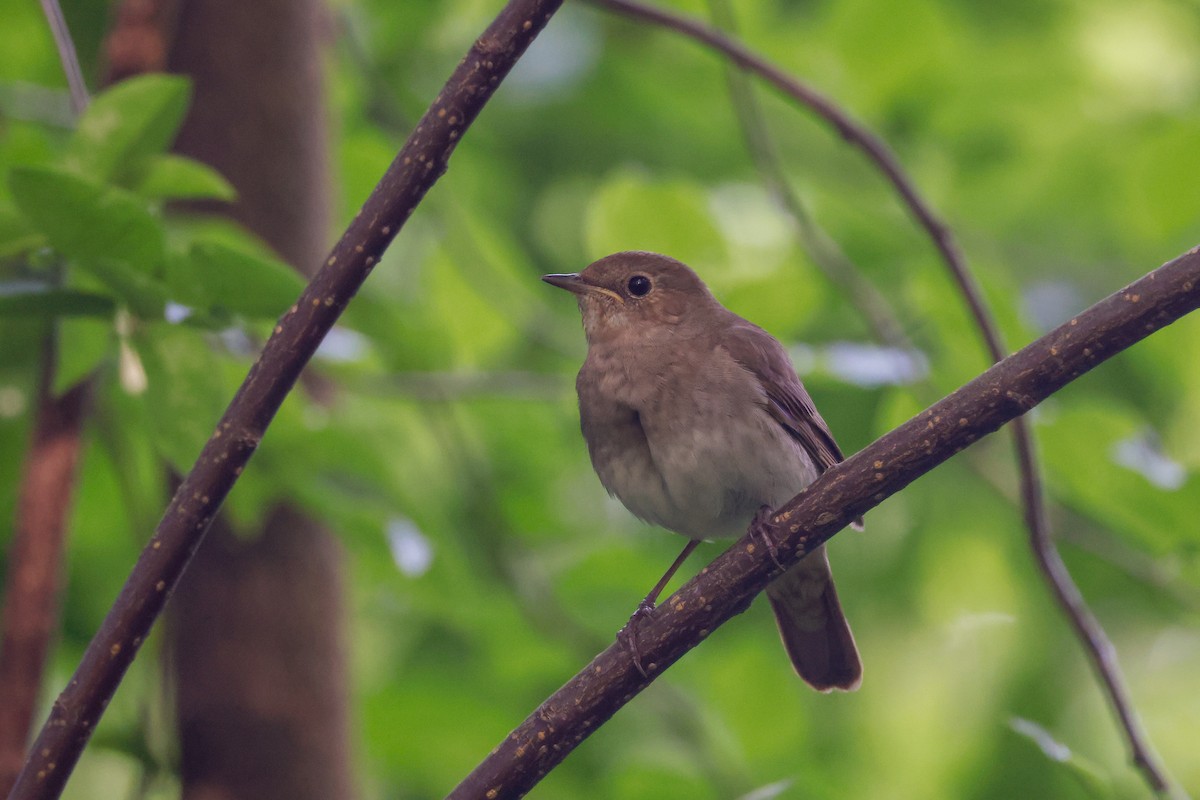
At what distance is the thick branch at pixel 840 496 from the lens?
194cm

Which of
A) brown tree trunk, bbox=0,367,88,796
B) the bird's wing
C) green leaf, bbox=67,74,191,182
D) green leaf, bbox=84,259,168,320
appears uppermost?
the bird's wing

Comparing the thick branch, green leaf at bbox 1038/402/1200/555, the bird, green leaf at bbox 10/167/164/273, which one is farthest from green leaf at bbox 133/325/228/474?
green leaf at bbox 1038/402/1200/555

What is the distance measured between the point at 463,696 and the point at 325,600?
949 millimetres

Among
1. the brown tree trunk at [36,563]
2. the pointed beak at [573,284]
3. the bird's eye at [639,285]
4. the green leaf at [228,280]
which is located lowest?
the brown tree trunk at [36,563]

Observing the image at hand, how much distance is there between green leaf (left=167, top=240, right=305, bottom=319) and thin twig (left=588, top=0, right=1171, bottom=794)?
135cm

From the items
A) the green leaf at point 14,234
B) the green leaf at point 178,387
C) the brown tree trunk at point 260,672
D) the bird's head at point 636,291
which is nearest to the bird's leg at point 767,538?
the green leaf at point 178,387

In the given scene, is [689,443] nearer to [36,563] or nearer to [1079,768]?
[1079,768]

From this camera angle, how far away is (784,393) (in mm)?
3844

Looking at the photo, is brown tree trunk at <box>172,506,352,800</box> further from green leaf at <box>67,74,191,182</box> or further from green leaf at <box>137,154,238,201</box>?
green leaf at <box>67,74,191,182</box>

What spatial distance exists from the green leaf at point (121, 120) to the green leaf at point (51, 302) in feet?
0.78

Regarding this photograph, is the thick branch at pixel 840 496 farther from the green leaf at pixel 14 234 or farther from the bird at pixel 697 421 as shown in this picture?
the bird at pixel 697 421

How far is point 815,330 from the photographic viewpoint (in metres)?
4.81

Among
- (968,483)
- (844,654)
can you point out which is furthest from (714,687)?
(968,483)

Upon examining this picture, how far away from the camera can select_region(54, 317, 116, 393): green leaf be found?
9.20 feet
